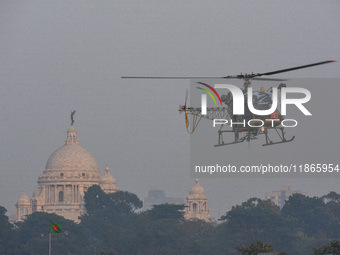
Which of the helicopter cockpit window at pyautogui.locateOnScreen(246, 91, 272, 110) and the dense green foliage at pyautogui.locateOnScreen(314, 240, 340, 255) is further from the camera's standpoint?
the dense green foliage at pyautogui.locateOnScreen(314, 240, 340, 255)

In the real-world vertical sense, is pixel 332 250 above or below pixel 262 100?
below

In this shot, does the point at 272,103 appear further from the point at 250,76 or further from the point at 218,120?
the point at 250,76

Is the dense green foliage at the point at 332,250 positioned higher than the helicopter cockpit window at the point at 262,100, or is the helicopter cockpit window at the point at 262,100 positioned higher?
the helicopter cockpit window at the point at 262,100

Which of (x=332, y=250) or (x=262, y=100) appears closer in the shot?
(x=262, y=100)

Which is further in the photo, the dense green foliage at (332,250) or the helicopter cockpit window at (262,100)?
the dense green foliage at (332,250)

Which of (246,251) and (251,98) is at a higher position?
(251,98)

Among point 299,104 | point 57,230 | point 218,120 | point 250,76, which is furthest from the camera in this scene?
point 57,230

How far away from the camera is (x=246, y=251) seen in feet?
512

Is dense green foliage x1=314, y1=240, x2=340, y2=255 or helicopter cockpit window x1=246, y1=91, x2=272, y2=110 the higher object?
helicopter cockpit window x1=246, y1=91, x2=272, y2=110

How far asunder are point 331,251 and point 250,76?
55.0 meters

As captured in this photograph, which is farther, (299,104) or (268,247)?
(268,247)

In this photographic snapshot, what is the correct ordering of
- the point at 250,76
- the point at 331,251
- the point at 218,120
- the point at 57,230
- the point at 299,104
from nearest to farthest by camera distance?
the point at 250,76, the point at 299,104, the point at 218,120, the point at 331,251, the point at 57,230

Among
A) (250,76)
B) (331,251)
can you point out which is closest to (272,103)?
(250,76)

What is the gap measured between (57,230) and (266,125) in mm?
60145
